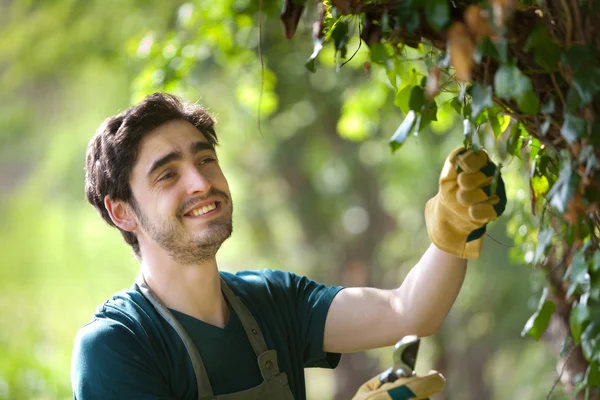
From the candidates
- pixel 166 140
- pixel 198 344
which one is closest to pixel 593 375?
pixel 198 344

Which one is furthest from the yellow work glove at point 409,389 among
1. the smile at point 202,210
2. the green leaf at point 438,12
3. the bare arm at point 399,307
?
the green leaf at point 438,12

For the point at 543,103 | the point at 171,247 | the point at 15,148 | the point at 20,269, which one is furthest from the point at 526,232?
the point at 20,269

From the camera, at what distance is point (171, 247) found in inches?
93.2

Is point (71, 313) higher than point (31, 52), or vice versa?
point (31, 52)

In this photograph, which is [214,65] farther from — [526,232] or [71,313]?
[71,313]

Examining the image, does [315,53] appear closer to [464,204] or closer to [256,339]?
[464,204]

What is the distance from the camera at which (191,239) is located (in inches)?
92.3

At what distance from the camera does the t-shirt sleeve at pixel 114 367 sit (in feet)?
6.79

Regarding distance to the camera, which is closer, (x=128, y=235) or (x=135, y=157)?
(x=135, y=157)

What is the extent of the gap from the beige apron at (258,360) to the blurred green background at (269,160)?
1.17 meters

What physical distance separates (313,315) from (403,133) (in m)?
1.03

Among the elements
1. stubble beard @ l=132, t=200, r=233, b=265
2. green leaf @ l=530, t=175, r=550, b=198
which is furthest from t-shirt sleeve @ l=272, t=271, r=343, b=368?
green leaf @ l=530, t=175, r=550, b=198

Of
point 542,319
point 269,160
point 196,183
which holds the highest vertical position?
point 269,160

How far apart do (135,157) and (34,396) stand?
14.7 ft
